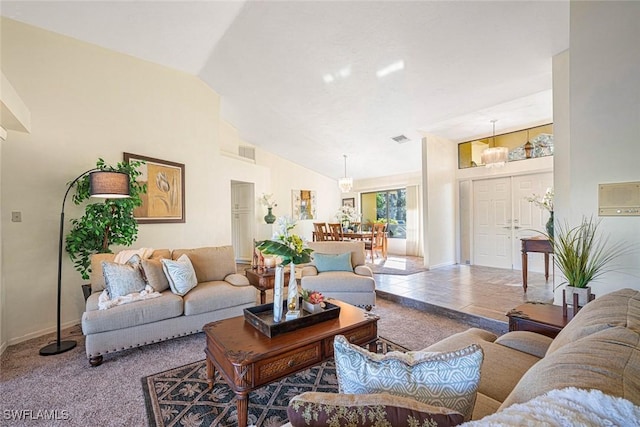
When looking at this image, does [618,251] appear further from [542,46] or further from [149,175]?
[149,175]

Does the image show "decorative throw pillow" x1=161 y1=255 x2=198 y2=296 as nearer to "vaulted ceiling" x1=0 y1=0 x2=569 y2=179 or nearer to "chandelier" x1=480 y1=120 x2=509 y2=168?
"vaulted ceiling" x1=0 y1=0 x2=569 y2=179

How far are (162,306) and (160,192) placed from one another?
2.16 metres

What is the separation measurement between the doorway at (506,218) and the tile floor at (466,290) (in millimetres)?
344

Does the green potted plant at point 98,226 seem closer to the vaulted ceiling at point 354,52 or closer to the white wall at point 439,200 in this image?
the vaulted ceiling at point 354,52

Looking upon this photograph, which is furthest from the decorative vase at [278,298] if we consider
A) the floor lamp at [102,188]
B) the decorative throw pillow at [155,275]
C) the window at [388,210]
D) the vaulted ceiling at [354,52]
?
the window at [388,210]

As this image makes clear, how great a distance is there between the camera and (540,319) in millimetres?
2010

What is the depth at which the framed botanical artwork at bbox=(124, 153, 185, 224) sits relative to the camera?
13.1 feet

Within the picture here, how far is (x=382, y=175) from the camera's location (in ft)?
26.3

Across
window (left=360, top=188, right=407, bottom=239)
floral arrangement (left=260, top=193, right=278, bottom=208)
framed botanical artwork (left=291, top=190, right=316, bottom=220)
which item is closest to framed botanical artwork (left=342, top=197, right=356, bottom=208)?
window (left=360, top=188, right=407, bottom=239)

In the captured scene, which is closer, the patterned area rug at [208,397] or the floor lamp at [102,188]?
the patterned area rug at [208,397]

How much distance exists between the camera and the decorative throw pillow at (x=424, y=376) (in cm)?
77

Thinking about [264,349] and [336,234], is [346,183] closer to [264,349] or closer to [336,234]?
[336,234]

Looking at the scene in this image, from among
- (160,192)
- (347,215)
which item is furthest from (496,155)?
(160,192)

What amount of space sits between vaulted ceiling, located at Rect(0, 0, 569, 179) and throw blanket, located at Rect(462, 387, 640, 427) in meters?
3.14
